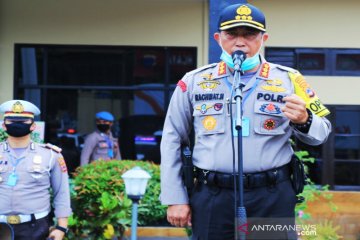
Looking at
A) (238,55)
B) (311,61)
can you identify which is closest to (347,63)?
(311,61)

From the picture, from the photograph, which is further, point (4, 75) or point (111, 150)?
point (4, 75)

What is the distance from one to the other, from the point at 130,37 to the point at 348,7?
3.61 m

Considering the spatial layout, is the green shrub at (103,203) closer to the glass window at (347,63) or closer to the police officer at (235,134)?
the police officer at (235,134)

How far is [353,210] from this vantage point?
808 cm

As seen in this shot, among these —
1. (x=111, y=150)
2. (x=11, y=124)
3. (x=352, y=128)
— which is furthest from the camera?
(x=352, y=128)

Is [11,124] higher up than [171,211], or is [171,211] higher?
[11,124]

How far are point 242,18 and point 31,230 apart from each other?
240 centimetres

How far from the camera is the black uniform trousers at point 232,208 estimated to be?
2.63 m

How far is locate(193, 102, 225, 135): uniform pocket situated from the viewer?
2.74 meters

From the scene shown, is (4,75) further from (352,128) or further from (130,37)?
(352,128)

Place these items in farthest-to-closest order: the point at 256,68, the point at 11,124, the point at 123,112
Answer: the point at 123,112
the point at 11,124
the point at 256,68

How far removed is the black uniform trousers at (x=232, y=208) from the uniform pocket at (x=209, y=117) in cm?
30

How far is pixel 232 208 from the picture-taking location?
8.69 feet

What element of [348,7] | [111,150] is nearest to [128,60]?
[111,150]
